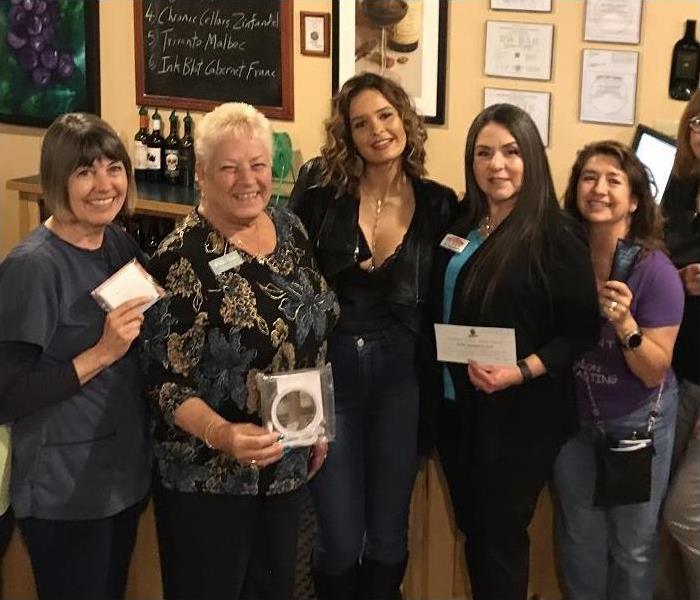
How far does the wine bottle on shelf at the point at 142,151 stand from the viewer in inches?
162

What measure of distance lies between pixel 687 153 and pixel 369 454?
107cm

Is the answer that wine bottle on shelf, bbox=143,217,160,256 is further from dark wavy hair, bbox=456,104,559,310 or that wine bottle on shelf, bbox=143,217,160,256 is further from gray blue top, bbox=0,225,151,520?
dark wavy hair, bbox=456,104,559,310

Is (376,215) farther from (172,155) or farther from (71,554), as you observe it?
(172,155)

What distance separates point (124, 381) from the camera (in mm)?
1956

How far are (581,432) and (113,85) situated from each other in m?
2.90

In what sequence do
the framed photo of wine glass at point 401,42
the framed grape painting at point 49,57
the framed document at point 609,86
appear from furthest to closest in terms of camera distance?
1. the framed grape painting at point 49,57
2. the framed photo of wine glass at point 401,42
3. the framed document at point 609,86

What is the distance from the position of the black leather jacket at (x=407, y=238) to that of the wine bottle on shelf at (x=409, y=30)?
1558mm

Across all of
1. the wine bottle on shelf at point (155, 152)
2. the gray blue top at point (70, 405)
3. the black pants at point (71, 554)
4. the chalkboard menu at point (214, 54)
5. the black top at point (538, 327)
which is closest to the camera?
the gray blue top at point (70, 405)

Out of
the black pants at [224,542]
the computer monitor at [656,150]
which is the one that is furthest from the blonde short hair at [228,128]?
the computer monitor at [656,150]

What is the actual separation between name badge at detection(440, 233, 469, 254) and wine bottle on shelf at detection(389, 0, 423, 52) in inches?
68.3

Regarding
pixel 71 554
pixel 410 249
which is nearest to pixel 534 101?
pixel 410 249

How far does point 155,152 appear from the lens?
13.5 feet

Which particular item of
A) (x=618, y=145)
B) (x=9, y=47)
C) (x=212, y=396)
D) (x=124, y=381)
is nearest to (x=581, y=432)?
(x=618, y=145)

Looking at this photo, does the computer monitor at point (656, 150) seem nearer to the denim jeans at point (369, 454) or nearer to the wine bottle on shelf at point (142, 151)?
the denim jeans at point (369, 454)
